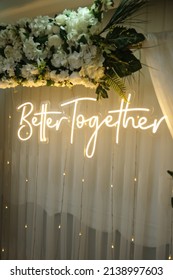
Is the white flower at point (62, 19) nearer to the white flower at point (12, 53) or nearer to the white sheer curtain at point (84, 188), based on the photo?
the white flower at point (12, 53)

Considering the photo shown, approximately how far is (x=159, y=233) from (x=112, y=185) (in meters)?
0.45

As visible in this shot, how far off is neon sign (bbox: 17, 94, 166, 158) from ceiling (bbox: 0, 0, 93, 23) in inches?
27.9

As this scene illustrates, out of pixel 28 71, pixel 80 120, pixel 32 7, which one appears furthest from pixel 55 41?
pixel 32 7

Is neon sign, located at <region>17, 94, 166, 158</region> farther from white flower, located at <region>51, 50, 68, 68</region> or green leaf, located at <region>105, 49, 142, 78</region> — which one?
white flower, located at <region>51, 50, 68, 68</region>

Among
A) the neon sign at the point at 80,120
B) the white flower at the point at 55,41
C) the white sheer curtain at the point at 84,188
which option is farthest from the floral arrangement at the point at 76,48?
the white sheer curtain at the point at 84,188

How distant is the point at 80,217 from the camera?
2.10 metres

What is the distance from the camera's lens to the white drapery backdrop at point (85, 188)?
71.1 inches

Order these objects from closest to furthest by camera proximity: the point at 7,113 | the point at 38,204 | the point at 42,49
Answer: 1. the point at 42,49
2. the point at 38,204
3. the point at 7,113

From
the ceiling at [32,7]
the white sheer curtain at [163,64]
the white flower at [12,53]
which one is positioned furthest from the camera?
the ceiling at [32,7]

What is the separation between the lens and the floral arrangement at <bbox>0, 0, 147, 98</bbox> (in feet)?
4.96

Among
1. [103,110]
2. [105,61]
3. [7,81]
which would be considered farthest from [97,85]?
[7,81]

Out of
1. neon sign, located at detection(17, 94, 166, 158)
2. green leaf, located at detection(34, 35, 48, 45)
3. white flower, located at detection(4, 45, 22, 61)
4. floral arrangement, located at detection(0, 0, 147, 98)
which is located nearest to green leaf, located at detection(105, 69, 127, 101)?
floral arrangement, located at detection(0, 0, 147, 98)

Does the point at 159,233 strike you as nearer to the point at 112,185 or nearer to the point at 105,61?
the point at 112,185

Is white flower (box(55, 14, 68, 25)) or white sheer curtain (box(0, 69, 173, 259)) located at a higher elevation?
white flower (box(55, 14, 68, 25))
